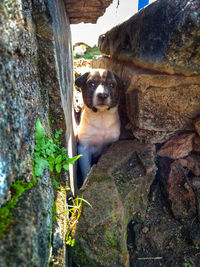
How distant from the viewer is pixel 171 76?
2258mm

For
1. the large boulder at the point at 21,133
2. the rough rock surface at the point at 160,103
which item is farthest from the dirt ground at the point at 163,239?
the large boulder at the point at 21,133

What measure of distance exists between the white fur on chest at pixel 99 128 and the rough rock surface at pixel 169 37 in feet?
3.58

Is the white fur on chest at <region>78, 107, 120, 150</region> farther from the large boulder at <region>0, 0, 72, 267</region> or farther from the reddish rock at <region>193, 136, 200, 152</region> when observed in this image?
the large boulder at <region>0, 0, 72, 267</region>

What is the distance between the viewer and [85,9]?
2938 millimetres

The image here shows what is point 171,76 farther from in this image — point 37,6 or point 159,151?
point 37,6

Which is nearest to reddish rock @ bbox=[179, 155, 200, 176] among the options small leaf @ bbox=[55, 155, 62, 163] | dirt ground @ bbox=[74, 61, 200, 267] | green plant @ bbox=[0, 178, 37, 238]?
dirt ground @ bbox=[74, 61, 200, 267]

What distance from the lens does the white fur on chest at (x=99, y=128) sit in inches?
132

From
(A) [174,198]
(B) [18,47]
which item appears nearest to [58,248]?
(B) [18,47]

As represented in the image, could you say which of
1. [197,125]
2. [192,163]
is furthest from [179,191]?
[197,125]

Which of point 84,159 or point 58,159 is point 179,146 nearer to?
point 84,159

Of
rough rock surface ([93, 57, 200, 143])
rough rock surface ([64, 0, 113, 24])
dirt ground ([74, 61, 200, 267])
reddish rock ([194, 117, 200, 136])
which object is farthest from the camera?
rough rock surface ([64, 0, 113, 24])

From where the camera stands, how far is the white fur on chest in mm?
3346

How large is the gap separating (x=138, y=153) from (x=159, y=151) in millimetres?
292

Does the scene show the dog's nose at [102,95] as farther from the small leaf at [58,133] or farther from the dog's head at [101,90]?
the small leaf at [58,133]
